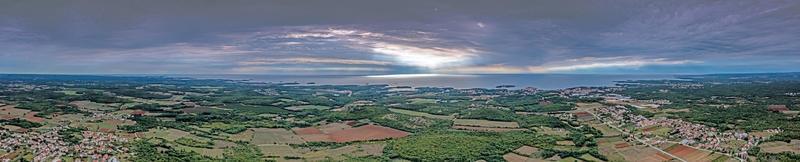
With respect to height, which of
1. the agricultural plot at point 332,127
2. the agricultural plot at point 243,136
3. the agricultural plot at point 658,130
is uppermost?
Answer: the agricultural plot at point 658,130

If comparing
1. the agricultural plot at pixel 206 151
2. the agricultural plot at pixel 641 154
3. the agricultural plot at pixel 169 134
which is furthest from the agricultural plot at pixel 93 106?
the agricultural plot at pixel 641 154

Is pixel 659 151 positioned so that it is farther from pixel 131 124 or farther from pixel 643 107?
pixel 131 124

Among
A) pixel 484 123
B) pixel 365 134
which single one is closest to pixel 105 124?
pixel 365 134

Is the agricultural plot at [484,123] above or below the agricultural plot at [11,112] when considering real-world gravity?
below

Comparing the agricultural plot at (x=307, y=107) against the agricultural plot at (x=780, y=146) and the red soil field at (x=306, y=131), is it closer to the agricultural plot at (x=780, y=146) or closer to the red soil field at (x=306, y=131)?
the red soil field at (x=306, y=131)

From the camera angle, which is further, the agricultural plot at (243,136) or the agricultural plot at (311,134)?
the agricultural plot at (243,136)
